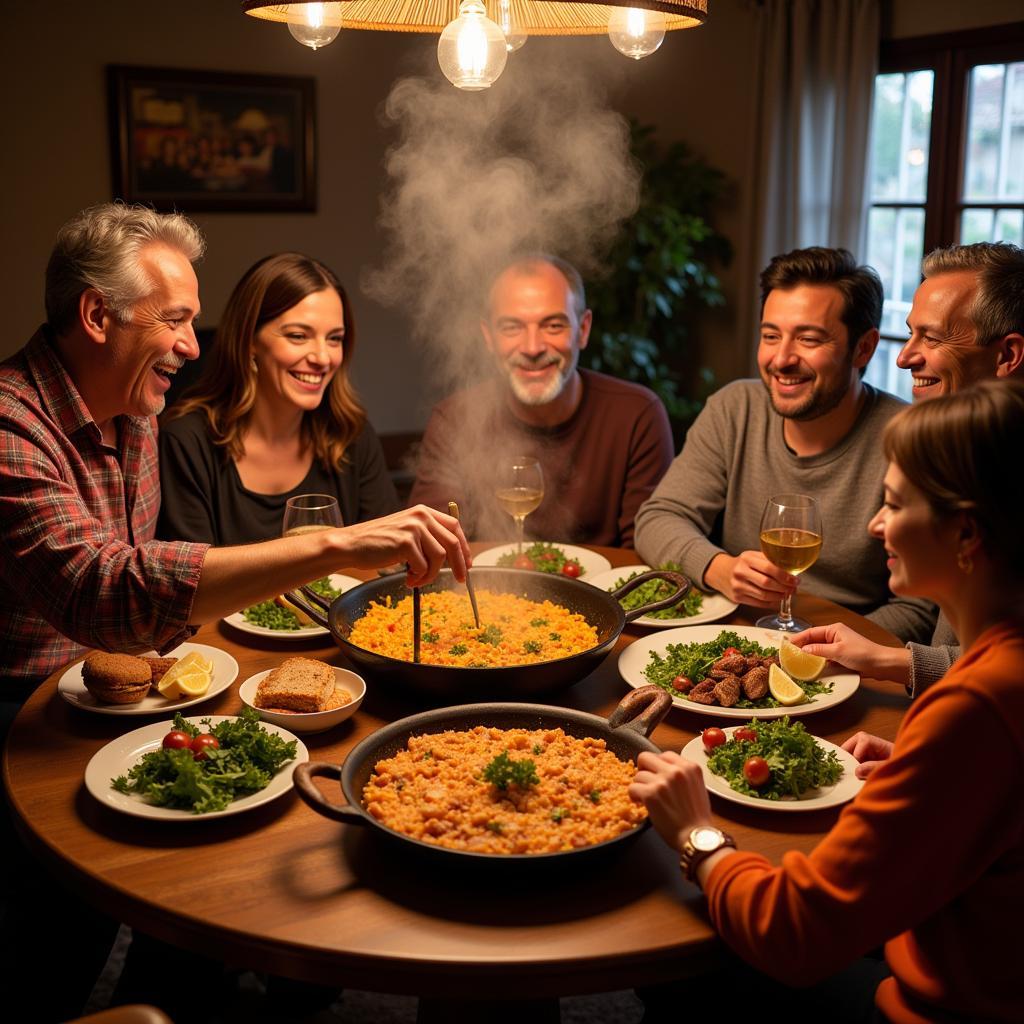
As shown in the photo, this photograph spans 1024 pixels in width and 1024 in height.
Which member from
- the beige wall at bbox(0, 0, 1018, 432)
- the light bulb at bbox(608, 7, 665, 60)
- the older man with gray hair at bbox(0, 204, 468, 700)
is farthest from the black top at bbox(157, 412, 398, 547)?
the beige wall at bbox(0, 0, 1018, 432)

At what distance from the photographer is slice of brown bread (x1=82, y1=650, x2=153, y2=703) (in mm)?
1824

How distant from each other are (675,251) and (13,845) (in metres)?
4.54

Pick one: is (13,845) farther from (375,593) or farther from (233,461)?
(233,461)

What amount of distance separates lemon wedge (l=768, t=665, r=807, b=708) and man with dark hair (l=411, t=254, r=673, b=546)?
1446 mm

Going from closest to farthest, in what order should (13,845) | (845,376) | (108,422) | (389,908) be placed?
(389,908) → (13,845) → (108,422) → (845,376)

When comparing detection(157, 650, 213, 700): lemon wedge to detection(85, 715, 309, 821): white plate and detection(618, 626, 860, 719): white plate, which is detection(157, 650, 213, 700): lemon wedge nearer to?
detection(85, 715, 309, 821): white plate

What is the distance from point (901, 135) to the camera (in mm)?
5363

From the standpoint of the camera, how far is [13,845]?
79.1 inches

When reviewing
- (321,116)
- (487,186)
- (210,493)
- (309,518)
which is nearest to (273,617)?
(309,518)

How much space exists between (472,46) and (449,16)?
0.29 m

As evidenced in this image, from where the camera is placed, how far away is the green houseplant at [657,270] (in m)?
5.75

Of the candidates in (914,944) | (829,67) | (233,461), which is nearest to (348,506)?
(233,461)

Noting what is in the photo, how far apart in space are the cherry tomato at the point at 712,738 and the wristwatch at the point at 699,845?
29cm

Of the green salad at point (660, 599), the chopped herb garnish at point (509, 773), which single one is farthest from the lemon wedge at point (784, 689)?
the chopped herb garnish at point (509, 773)
